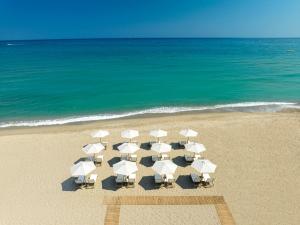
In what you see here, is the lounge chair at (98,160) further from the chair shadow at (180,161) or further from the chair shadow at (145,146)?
the chair shadow at (180,161)

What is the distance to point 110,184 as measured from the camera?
15008mm

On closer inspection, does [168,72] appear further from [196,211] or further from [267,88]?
[196,211]

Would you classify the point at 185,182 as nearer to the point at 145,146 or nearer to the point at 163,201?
the point at 163,201

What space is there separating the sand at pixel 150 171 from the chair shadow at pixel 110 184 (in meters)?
0.06

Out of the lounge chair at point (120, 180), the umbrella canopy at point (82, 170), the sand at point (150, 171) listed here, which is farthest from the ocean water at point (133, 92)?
the lounge chair at point (120, 180)

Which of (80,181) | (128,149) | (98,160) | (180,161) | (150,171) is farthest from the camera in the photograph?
(180,161)

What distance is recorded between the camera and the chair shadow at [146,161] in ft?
56.2

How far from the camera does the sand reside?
12.8 metres

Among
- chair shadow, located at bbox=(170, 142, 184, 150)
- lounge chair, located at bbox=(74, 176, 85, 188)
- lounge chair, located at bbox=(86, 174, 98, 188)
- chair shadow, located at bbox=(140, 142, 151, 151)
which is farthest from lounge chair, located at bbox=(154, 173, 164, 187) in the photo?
chair shadow, located at bbox=(170, 142, 184, 150)

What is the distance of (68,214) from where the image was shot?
12703 millimetres

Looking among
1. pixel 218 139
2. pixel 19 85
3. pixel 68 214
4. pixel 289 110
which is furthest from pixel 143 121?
pixel 19 85

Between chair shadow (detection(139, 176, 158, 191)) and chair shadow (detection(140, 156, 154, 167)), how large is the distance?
147cm

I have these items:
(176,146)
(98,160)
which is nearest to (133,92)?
(176,146)

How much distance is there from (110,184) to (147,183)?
2.04m
